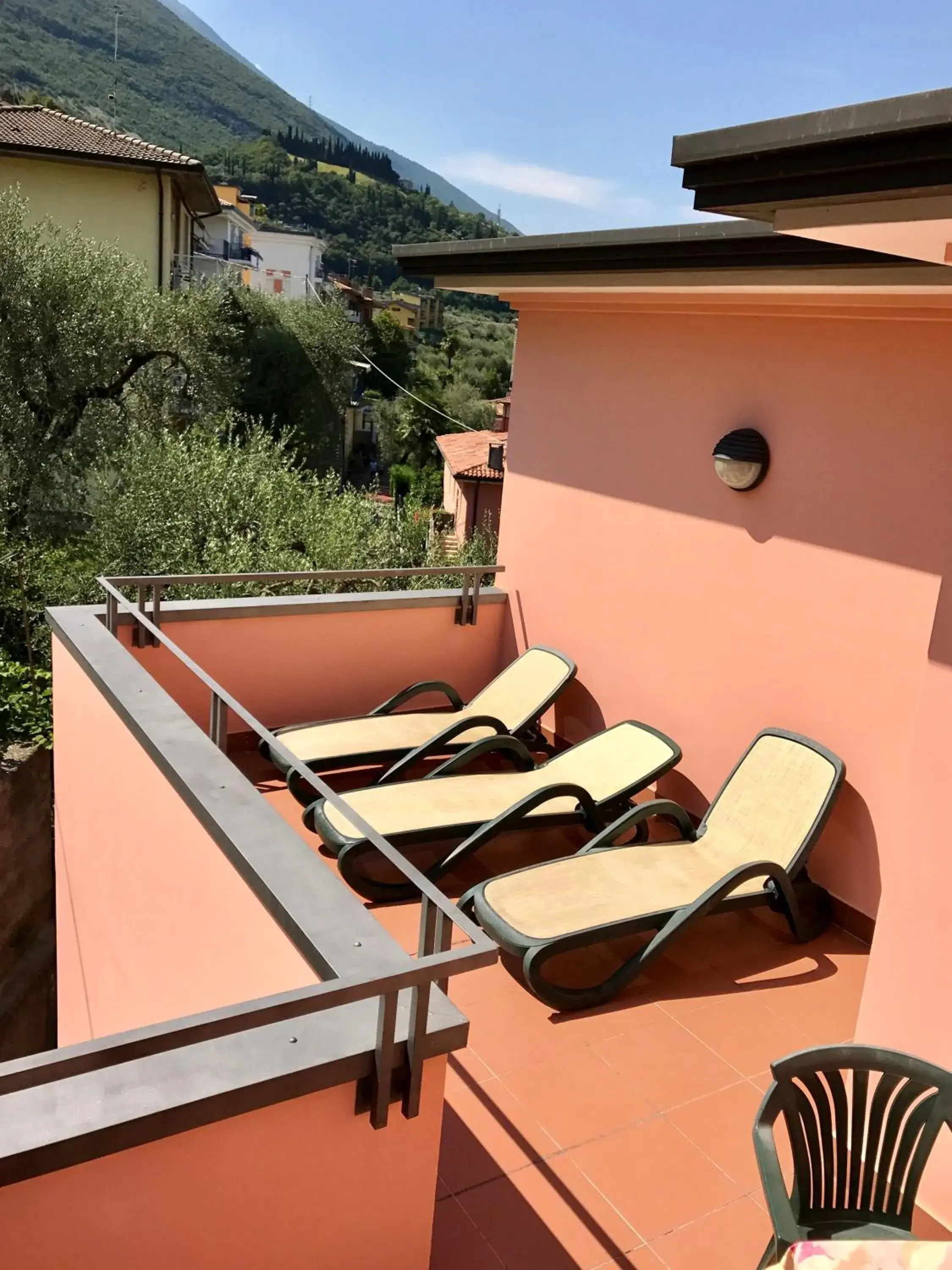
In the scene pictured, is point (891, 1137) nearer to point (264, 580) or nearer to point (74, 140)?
point (264, 580)

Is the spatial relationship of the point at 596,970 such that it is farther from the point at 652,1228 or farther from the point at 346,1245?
the point at 346,1245

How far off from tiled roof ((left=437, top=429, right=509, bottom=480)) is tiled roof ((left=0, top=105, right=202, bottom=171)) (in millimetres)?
11606

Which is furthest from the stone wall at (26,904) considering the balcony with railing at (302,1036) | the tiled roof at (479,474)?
the tiled roof at (479,474)

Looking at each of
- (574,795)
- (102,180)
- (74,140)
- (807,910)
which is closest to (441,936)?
(574,795)

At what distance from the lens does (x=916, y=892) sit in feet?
10.2

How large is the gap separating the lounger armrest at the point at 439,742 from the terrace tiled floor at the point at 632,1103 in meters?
1.25

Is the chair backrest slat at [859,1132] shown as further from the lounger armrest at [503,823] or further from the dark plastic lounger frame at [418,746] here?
the dark plastic lounger frame at [418,746]

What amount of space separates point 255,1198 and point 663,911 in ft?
8.21

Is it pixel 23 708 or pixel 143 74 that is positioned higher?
pixel 143 74

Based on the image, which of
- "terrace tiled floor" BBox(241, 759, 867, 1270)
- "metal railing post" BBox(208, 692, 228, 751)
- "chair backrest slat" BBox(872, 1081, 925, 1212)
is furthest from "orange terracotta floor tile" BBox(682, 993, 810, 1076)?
"metal railing post" BBox(208, 692, 228, 751)

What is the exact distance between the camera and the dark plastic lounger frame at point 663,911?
412 cm

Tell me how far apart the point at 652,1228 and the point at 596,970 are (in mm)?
1422

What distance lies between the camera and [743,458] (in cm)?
543

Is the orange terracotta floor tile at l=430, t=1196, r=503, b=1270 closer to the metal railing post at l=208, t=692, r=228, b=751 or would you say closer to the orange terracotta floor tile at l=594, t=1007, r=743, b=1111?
the orange terracotta floor tile at l=594, t=1007, r=743, b=1111
